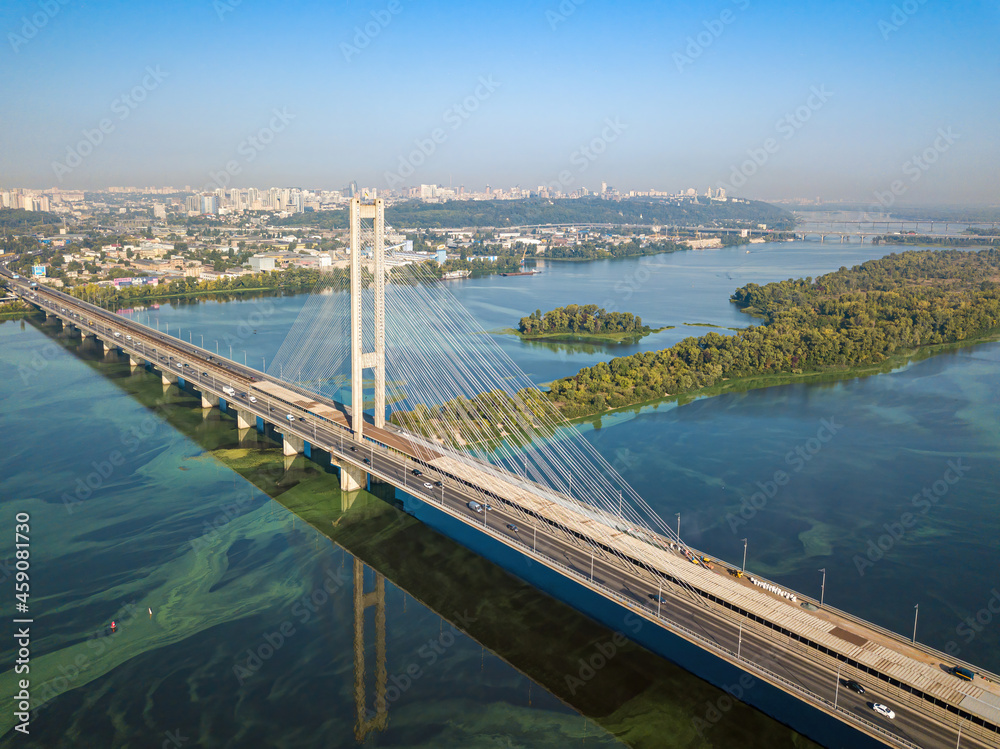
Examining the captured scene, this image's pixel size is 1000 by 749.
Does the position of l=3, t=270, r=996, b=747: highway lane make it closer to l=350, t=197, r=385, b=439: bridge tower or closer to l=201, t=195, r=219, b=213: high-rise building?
l=350, t=197, r=385, b=439: bridge tower

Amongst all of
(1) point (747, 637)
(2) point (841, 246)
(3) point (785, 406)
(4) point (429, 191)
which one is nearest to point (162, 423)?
(1) point (747, 637)

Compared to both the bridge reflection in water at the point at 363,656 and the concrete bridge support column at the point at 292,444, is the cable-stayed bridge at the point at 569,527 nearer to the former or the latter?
the concrete bridge support column at the point at 292,444

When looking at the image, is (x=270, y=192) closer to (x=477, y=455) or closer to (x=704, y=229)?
(x=704, y=229)

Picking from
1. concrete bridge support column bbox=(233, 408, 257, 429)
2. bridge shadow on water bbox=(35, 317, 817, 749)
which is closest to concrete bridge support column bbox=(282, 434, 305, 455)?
bridge shadow on water bbox=(35, 317, 817, 749)

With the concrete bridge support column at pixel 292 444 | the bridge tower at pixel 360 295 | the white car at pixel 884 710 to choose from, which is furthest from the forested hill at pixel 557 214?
the white car at pixel 884 710

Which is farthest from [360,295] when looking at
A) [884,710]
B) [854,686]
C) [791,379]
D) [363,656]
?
[791,379]

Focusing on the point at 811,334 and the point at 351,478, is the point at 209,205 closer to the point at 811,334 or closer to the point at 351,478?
the point at 811,334
